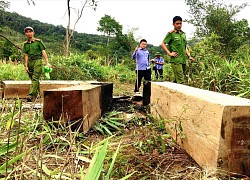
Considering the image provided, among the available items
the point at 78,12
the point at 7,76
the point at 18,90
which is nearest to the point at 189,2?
the point at 78,12

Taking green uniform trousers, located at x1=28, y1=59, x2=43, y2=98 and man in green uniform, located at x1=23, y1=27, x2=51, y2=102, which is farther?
man in green uniform, located at x1=23, y1=27, x2=51, y2=102

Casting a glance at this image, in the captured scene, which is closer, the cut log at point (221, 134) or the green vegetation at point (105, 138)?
the green vegetation at point (105, 138)

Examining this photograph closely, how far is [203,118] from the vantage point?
2025 mm

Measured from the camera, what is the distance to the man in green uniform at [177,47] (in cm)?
531

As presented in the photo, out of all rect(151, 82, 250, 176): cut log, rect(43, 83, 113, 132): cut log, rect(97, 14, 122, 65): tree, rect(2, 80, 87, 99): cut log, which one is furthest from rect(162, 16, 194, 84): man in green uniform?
rect(97, 14, 122, 65): tree

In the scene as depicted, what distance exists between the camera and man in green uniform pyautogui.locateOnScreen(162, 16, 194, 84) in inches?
209

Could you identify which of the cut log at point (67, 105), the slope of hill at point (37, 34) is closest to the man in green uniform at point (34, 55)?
the slope of hill at point (37, 34)

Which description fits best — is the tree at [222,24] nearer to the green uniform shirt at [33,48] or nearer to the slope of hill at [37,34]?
the slope of hill at [37,34]

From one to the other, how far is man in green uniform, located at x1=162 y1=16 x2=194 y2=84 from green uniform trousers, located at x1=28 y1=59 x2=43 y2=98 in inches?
94.3

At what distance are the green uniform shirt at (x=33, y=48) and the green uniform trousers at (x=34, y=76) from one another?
10cm

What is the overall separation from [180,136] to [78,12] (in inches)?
717

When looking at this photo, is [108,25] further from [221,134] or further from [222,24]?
[221,134]

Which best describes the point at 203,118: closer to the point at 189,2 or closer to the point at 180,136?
the point at 180,136

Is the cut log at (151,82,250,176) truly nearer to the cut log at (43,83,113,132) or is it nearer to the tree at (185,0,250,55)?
the cut log at (43,83,113,132)
